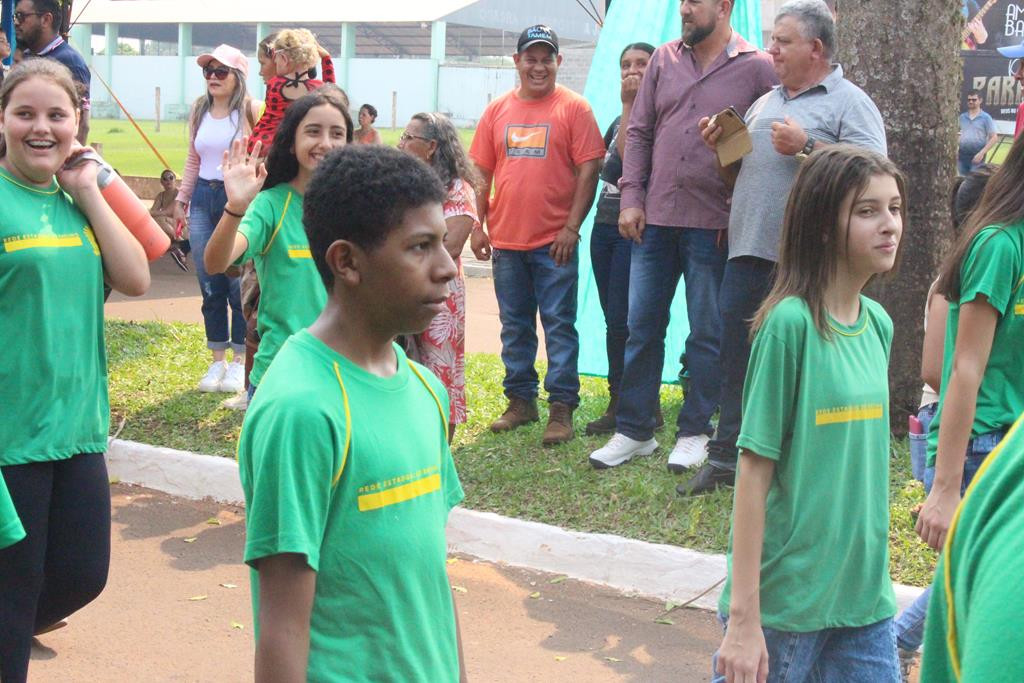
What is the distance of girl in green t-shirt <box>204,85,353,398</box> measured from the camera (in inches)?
184

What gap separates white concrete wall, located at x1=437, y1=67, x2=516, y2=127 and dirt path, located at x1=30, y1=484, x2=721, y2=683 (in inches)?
1497

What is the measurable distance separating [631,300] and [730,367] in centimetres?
75

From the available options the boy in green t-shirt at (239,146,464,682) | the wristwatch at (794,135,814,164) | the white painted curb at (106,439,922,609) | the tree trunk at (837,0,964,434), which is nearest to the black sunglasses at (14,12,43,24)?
the white painted curb at (106,439,922,609)

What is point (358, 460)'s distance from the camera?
2291 millimetres

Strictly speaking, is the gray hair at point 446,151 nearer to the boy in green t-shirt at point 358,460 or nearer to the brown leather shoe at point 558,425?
the brown leather shoe at point 558,425

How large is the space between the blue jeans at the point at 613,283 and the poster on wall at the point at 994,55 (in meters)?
11.8

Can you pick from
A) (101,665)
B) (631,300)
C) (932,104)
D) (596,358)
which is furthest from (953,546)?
(596,358)

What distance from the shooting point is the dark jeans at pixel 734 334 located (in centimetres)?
584

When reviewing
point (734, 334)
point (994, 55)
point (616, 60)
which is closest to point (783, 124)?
point (734, 334)

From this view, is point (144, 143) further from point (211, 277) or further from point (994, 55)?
point (211, 277)

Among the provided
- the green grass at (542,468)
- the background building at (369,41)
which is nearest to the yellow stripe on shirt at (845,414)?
the green grass at (542,468)

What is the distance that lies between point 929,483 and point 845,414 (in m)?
1.19

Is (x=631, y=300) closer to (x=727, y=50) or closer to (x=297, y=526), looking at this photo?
(x=727, y=50)

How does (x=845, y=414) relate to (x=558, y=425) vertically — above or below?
above
